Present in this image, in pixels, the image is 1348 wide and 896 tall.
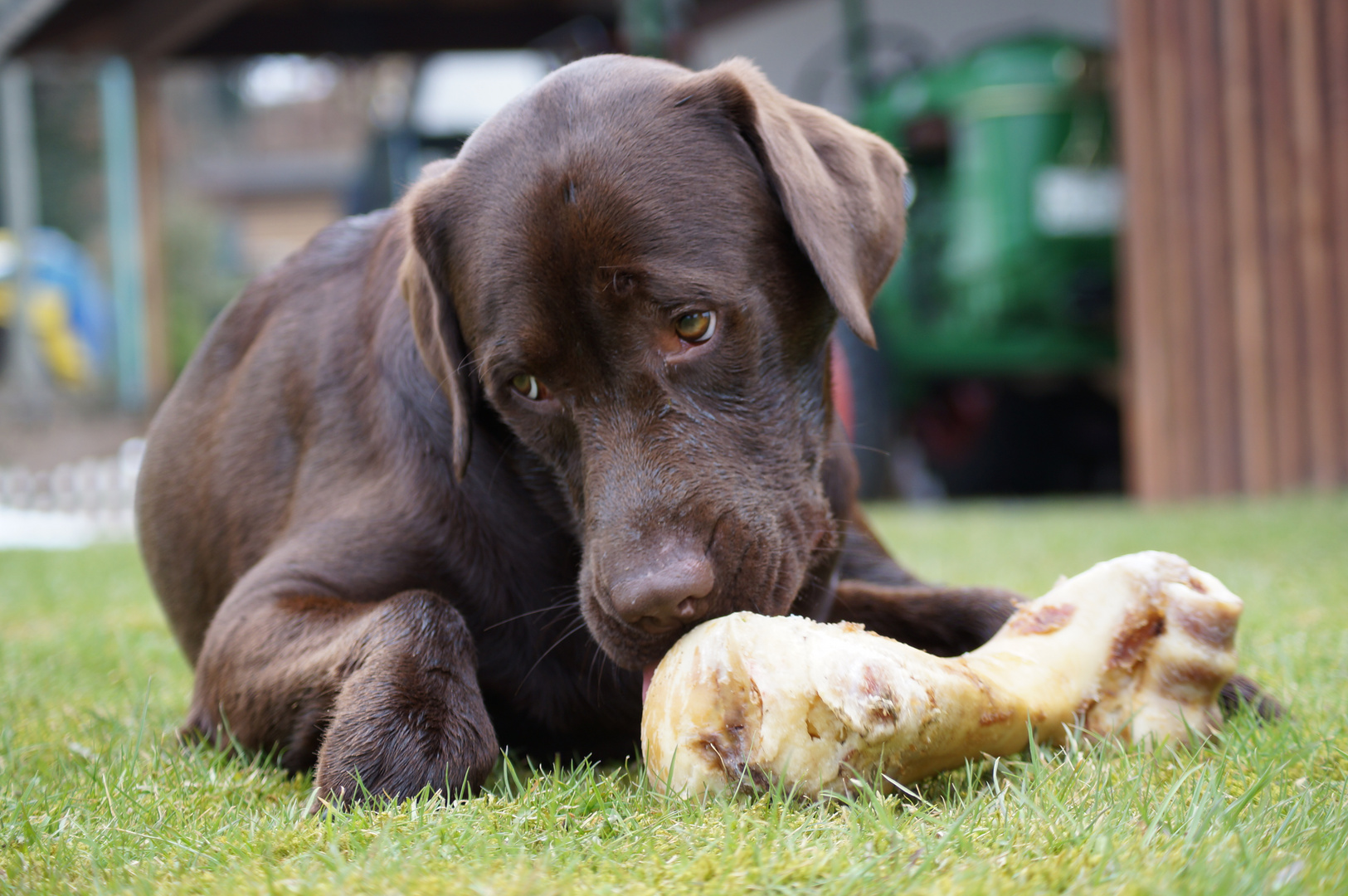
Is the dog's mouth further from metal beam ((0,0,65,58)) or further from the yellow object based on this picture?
the yellow object

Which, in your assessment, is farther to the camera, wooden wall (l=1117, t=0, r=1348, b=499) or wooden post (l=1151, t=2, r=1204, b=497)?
wooden post (l=1151, t=2, r=1204, b=497)

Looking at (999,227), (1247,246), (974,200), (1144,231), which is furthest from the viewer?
(974,200)

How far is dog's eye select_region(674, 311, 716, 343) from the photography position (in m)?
2.20

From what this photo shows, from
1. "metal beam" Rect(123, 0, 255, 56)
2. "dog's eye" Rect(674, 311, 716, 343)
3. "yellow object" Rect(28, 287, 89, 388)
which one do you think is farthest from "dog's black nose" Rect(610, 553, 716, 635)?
"yellow object" Rect(28, 287, 89, 388)

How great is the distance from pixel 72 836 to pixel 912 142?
807cm

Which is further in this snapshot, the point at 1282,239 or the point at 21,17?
the point at 21,17

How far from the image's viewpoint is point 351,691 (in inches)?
81.0

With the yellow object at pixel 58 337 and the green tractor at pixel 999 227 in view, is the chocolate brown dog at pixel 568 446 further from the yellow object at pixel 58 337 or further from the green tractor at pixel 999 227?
the yellow object at pixel 58 337

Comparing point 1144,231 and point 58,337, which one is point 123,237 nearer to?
point 58,337

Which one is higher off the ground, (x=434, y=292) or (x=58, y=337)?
(x=434, y=292)

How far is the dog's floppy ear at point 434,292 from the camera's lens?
8.03 ft

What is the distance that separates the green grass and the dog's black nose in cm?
25

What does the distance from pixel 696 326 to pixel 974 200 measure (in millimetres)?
6608

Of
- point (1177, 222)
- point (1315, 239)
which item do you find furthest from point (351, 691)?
point (1177, 222)
